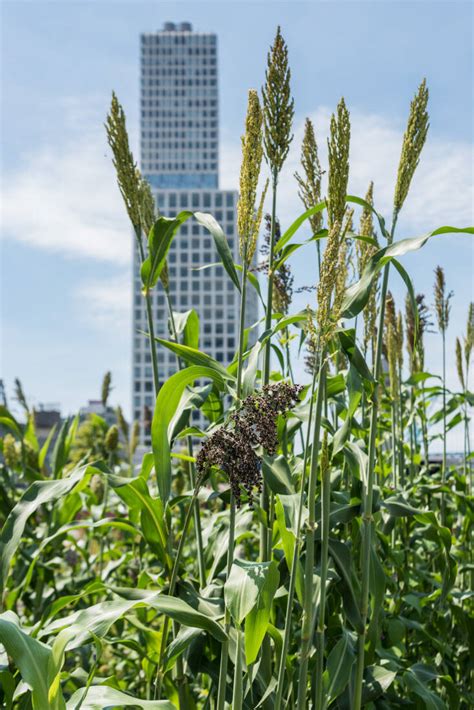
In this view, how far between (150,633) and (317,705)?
1.95 feet

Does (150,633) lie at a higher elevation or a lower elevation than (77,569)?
higher

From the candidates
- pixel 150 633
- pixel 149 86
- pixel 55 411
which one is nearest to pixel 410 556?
pixel 150 633

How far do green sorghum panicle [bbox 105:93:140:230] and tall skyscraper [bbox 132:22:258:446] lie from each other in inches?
3233

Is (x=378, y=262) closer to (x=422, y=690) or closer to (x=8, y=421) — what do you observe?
(x=422, y=690)

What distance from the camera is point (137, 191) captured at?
179cm

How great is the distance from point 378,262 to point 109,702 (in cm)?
100

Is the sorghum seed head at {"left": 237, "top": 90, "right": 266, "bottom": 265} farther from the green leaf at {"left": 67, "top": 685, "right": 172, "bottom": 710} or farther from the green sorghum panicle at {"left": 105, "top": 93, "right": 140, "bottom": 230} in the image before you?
the green leaf at {"left": 67, "top": 685, "right": 172, "bottom": 710}

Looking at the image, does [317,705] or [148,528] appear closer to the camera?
[317,705]

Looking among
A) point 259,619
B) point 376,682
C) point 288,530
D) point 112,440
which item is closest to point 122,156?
point 288,530

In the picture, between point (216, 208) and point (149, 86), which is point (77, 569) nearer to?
point (216, 208)

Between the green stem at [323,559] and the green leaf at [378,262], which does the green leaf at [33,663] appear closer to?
the green stem at [323,559]

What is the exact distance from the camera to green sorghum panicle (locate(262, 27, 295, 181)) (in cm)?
155

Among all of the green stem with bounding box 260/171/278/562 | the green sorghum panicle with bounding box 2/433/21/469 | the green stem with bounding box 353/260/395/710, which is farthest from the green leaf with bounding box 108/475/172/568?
the green sorghum panicle with bounding box 2/433/21/469

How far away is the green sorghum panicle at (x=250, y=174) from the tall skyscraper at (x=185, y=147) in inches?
3244
